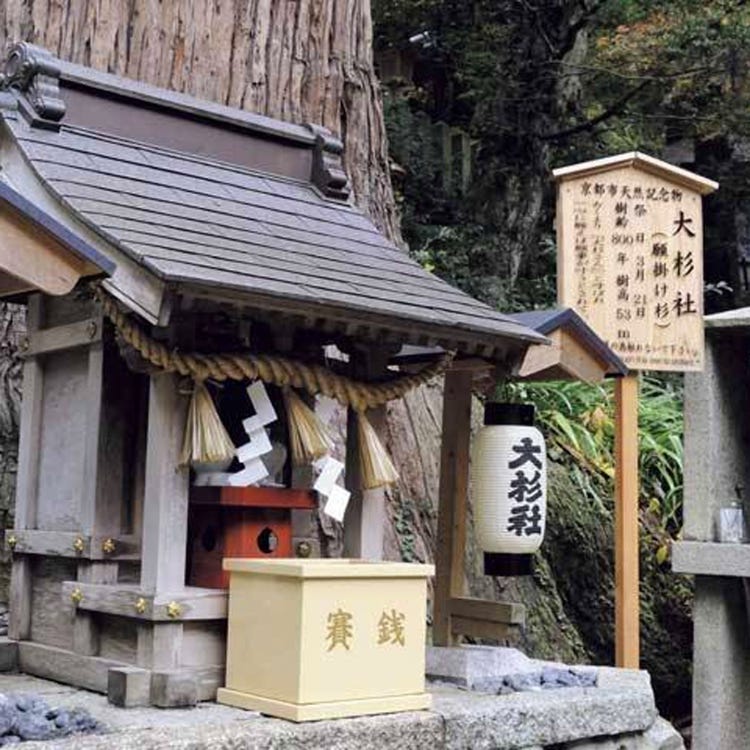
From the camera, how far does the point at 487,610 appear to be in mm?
4781

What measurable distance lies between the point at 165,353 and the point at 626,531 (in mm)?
2977

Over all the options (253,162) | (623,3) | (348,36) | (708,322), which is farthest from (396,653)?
(623,3)

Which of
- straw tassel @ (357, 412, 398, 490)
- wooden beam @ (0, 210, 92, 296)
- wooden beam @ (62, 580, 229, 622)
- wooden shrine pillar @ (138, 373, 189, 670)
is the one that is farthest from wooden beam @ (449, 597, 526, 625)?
wooden beam @ (0, 210, 92, 296)

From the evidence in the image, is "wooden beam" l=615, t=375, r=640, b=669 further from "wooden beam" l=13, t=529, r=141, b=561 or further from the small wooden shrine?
"wooden beam" l=13, t=529, r=141, b=561

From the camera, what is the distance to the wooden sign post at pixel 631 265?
236 inches

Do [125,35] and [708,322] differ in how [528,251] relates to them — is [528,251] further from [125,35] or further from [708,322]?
[125,35]

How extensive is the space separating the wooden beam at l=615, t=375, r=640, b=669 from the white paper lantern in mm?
1147

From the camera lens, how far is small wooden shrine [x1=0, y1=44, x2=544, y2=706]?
3.72 m

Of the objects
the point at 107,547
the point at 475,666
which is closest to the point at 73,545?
the point at 107,547

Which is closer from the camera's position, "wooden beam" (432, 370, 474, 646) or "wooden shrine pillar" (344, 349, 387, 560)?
"wooden shrine pillar" (344, 349, 387, 560)

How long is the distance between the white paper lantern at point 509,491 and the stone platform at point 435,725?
0.60 m

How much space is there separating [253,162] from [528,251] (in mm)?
7903

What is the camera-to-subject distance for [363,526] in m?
4.47

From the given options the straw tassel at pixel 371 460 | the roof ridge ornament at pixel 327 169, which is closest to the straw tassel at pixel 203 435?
the straw tassel at pixel 371 460
